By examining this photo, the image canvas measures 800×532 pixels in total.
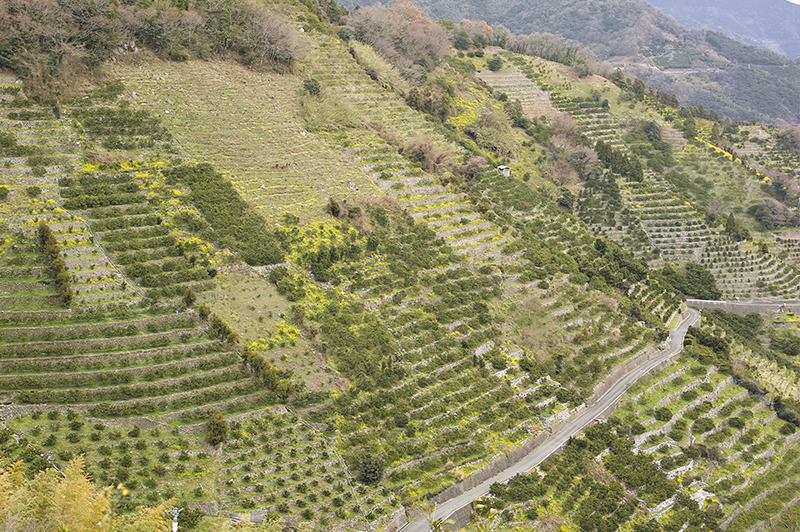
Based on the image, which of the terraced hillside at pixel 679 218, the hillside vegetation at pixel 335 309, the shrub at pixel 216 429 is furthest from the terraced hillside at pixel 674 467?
the terraced hillside at pixel 679 218

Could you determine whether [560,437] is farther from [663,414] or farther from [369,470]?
[369,470]

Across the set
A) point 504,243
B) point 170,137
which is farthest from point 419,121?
point 170,137

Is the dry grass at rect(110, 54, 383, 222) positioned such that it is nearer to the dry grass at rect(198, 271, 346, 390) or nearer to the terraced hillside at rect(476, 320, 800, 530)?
the dry grass at rect(198, 271, 346, 390)

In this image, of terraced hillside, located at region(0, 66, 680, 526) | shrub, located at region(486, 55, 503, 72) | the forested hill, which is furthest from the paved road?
the forested hill

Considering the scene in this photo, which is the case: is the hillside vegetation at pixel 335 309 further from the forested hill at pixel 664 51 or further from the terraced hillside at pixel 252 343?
the forested hill at pixel 664 51

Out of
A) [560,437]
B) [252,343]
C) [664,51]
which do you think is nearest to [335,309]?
[252,343]

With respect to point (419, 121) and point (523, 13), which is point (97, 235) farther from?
point (523, 13)
